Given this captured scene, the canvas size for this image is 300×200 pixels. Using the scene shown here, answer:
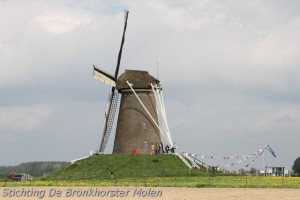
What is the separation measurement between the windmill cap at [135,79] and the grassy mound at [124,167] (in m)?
7.86

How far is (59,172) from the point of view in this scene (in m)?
68.0

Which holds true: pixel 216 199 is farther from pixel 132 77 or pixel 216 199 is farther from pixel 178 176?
pixel 132 77

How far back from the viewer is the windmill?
235ft

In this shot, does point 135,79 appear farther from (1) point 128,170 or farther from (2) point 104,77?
(1) point 128,170

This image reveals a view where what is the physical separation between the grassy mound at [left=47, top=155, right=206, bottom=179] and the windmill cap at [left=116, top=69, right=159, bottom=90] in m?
7.86

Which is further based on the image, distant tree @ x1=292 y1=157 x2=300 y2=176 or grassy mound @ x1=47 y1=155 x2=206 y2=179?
distant tree @ x1=292 y1=157 x2=300 y2=176

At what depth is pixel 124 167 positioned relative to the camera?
6575 cm

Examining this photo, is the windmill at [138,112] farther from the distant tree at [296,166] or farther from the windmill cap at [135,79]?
the distant tree at [296,166]

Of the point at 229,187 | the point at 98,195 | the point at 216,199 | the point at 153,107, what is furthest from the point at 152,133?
the point at 216,199

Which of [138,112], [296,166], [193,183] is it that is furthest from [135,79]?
[296,166]

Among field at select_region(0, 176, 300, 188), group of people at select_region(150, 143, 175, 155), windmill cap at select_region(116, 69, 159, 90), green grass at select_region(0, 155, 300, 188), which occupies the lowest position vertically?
field at select_region(0, 176, 300, 188)

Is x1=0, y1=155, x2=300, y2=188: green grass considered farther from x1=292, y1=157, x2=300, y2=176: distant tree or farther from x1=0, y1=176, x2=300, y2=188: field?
x1=292, y1=157, x2=300, y2=176: distant tree

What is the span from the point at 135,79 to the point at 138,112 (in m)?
3.54

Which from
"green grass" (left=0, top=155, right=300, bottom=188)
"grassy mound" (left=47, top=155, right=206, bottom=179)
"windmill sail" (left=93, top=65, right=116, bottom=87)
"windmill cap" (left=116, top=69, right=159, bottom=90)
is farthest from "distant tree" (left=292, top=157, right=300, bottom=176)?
"windmill sail" (left=93, top=65, right=116, bottom=87)
